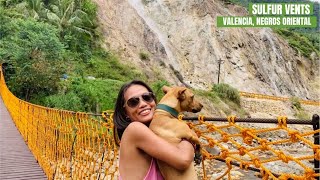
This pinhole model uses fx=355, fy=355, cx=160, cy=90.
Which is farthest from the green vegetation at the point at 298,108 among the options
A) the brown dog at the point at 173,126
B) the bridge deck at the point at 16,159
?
the brown dog at the point at 173,126

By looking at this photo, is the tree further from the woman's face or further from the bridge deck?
the woman's face

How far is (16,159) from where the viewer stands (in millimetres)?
5223

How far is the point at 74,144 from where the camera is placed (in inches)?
158

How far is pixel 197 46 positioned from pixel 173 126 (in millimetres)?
26090

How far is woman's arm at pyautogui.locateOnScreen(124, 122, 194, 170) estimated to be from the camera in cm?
148

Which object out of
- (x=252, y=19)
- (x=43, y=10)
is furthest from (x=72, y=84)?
(x=252, y=19)

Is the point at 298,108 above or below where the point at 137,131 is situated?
below

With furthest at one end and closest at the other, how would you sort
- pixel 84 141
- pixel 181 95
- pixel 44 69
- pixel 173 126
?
pixel 44 69, pixel 84 141, pixel 181 95, pixel 173 126

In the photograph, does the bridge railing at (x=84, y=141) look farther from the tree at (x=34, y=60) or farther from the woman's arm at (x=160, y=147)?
the tree at (x=34, y=60)

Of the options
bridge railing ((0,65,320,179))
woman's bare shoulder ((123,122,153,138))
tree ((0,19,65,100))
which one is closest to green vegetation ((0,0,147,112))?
tree ((0,19,65,100))

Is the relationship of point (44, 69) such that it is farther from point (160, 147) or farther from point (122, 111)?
point (160, 147)

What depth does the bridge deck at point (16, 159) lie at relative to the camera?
454 centimetres

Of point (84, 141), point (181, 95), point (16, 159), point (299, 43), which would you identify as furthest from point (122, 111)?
point (299, 43)

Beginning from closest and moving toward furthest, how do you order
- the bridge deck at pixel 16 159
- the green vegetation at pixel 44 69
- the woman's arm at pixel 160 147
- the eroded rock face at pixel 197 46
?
the woman's arm at pixel 160 147 → the bridge deck at pixel 16 159 → the green vegetation at pixel 44 69 → the eroded rock face at pixel 197 46
